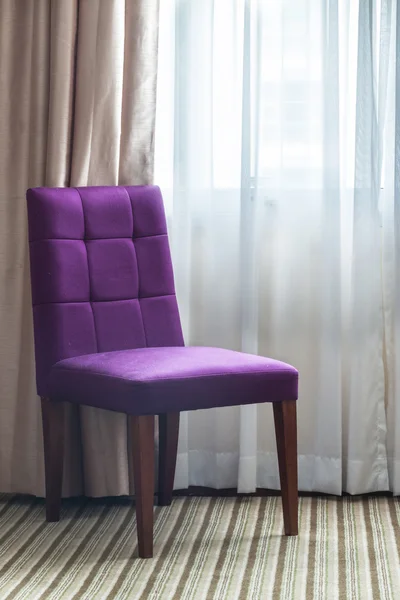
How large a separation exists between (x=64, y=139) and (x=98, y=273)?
0.45 meters

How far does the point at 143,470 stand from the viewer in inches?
89.0

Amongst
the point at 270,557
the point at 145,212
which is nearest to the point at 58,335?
the point at 145,212

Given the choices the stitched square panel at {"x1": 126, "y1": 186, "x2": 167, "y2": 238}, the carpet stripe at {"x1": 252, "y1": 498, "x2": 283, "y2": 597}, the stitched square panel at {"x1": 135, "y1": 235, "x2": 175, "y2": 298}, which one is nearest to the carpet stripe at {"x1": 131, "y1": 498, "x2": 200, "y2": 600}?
the carpet stripe at {"x1": 252, "y1": 498, "x2": 283, "y2": 597}

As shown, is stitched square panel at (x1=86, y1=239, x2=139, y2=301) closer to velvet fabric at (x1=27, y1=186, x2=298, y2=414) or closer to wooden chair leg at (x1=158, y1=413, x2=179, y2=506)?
velvet fabric at (x1=27, y1=186, x2=298, y2=414)

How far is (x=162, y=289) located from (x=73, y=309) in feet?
0.99

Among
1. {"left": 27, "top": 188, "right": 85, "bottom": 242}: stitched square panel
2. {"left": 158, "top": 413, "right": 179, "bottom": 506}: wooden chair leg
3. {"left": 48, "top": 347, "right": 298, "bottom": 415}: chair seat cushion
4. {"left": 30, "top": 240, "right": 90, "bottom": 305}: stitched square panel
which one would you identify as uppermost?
{"left": 27, "top": 188, "right": 85, "bottom": 242}: stitched square panel

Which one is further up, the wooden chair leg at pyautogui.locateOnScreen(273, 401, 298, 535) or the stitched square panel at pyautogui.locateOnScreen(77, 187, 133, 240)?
the stitched square panel at pyautogui.locateOnScreen(77, 187, 133, 240)

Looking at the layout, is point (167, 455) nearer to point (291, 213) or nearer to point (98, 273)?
point (98, 273)

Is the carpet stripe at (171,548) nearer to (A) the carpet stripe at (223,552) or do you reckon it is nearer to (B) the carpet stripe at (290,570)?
(A) the carpet stripe at (223,552)

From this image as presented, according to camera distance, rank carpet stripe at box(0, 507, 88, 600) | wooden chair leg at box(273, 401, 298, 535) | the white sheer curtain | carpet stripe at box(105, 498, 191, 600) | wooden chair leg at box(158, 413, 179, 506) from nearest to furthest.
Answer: carpet stripe at box(105, 498, 191, 600)
carpet stripe at box(0, 507, 88, 600)
wooden chair leg at box(273, 401, 298, 535)
wooden chair leg at box(158, 413, 179, 506)
the white sheer curtain

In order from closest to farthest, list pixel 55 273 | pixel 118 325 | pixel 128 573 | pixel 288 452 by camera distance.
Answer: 1. pixel 128 573
2. pixel 288 452
3. pixel 55 273
4. pixel 118 325

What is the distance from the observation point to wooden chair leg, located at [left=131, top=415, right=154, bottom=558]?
225 centimetres

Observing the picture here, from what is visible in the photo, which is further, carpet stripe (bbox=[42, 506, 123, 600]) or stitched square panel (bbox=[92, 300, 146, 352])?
stitched square panel (bbox=[92, 300, 146, 352])

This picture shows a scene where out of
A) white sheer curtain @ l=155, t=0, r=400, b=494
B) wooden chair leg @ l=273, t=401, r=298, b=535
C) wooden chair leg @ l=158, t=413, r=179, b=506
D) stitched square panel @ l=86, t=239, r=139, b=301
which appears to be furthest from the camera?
white sheer curtain @ l=155, t=0, r=400, b=494
